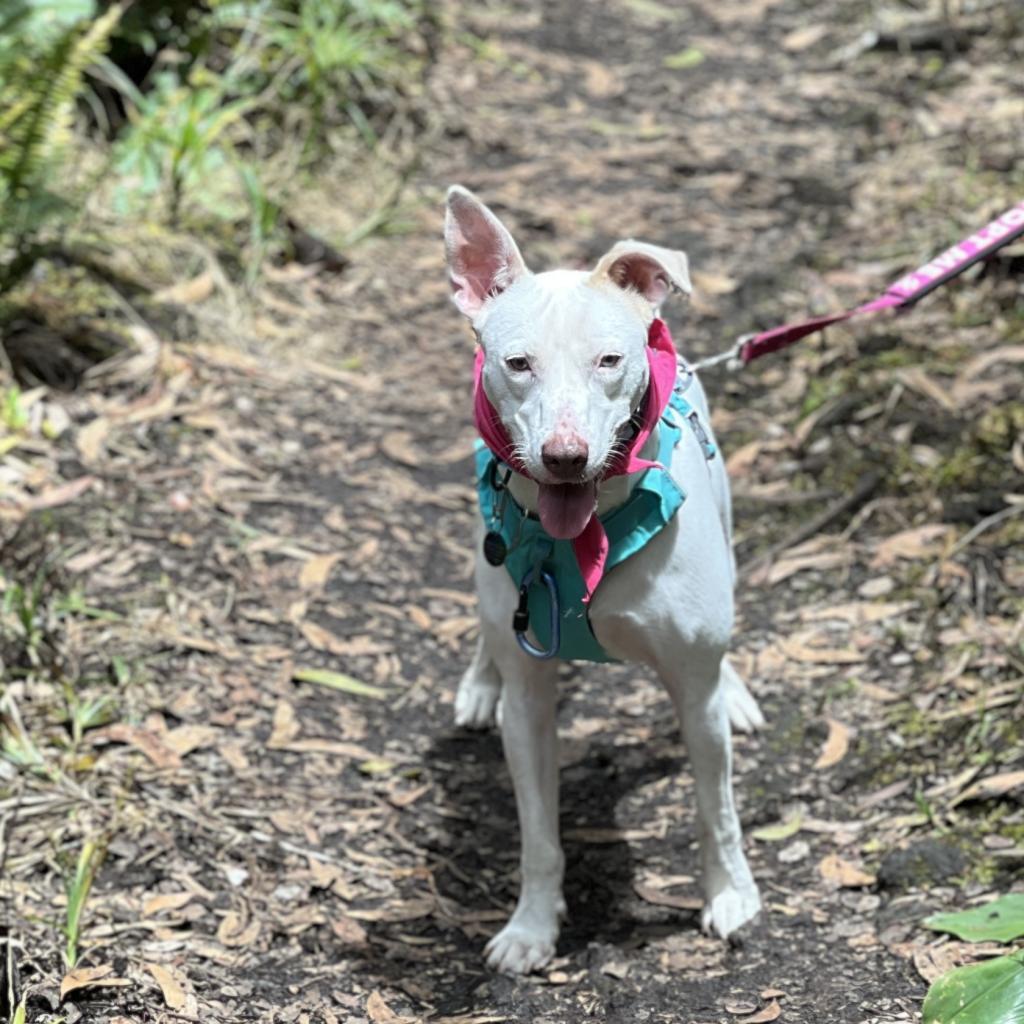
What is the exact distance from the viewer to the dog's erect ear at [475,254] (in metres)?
3.12

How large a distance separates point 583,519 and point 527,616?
440mm

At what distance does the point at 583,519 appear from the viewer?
3.00 meters

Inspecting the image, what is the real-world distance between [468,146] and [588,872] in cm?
575

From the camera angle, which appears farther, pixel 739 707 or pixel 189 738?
pixel 739 707

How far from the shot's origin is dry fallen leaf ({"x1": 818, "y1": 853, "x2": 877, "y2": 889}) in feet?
12.8

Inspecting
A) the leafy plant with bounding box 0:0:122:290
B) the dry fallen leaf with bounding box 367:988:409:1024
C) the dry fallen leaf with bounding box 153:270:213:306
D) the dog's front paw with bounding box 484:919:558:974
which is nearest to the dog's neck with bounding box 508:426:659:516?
the dog's front paw with bounding box 484:919:558:974

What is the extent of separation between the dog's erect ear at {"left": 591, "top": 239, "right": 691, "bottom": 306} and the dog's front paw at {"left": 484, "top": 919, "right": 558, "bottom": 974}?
1.60 metres

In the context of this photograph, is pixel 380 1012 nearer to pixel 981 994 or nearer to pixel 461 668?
pixel 981 994

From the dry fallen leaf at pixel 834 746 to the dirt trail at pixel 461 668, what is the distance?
0.01m

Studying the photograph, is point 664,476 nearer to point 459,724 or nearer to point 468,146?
point 459,724

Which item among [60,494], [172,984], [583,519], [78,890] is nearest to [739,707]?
[583,519]

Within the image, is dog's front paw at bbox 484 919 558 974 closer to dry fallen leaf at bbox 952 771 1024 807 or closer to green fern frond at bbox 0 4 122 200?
dry fallen leaf at bbox 952 771 1024 807

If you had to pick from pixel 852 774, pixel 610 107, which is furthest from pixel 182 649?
pixel 610 107

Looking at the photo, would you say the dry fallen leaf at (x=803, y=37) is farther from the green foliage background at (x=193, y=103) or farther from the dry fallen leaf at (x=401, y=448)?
the dry fallen leaf at (x=401, y=448)
